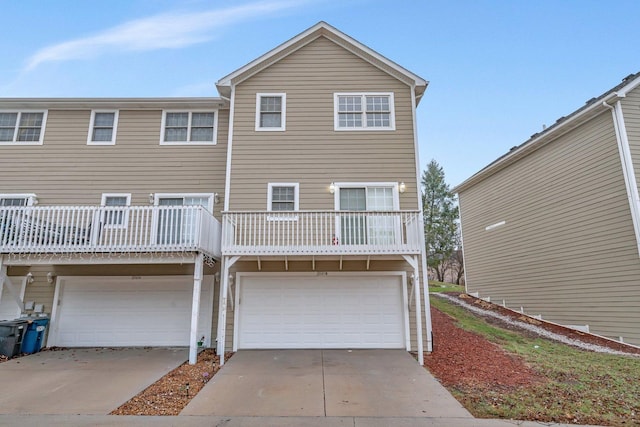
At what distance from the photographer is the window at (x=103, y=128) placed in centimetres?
1044

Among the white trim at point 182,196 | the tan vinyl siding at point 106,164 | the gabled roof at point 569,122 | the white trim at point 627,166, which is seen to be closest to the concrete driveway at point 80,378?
the white trim at point 182,196

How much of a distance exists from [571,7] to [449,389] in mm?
15465

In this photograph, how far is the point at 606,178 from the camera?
9445mm

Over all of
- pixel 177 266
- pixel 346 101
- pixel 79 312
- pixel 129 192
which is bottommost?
pixel 79 312

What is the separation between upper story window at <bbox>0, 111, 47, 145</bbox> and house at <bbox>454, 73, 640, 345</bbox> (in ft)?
52.8

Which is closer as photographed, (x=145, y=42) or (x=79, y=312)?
(x=79, y=312)

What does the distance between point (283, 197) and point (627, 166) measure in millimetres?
9057

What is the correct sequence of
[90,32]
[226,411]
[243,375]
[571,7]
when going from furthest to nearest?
[90,32]
[571,7]
[243,375]
[226,411]

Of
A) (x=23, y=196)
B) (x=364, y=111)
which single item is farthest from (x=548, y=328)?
(x=23, y=196)

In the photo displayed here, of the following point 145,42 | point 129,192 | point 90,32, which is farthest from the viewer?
point 145,42

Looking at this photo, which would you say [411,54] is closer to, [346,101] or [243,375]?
[346,101]

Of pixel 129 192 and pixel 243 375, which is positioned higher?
pixel 129 192

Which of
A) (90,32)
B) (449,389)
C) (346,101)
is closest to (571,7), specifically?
(346,101)

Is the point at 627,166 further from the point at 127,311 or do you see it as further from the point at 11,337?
the point at 11,337
